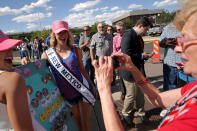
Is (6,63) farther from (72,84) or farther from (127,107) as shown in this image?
(127,107)

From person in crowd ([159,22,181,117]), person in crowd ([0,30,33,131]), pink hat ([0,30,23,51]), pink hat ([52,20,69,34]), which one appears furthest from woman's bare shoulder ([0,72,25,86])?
person in crowd ([159,22,181,117])

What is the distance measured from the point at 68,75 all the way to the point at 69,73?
3cm

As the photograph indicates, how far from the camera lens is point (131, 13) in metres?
75.7

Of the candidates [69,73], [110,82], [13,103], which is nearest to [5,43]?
[13,103]

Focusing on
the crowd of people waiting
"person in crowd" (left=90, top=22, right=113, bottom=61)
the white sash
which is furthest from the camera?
"person in crowd" (left=90, top=22, right=113, bottom=61)

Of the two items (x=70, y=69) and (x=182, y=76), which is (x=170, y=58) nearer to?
(x=182, y=76)

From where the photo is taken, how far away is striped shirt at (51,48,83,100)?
2.15 m

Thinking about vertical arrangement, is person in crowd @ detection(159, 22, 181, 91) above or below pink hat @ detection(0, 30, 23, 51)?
below

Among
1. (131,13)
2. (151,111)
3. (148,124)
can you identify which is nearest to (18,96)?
(148,124)

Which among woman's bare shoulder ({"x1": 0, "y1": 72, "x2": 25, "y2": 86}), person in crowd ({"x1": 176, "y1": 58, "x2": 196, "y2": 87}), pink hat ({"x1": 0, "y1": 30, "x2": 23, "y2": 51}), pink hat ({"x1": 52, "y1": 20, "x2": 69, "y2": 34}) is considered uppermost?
pink hat ({"x1": 52, "y1": 20, "x2": 69, "y2": 34})

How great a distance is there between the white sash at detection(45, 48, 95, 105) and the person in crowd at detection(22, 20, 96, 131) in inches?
1.3

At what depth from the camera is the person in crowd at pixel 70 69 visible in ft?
7.13

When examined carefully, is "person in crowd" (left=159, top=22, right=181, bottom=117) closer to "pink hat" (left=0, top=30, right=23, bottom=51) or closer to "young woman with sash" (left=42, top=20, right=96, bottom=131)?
"young woman with sash" (left=42, top=20, right=96, bottom=131)

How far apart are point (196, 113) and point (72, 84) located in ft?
5.71
